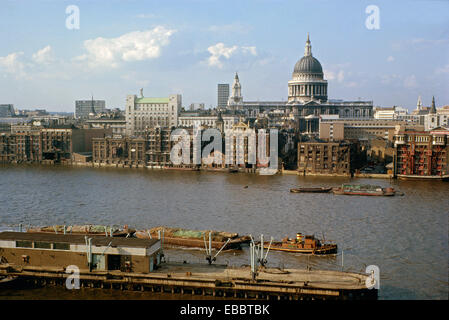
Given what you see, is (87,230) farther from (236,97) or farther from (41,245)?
(236,97)

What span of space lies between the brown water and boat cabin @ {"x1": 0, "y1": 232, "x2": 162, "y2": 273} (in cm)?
109

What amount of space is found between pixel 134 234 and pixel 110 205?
8630 millimetres

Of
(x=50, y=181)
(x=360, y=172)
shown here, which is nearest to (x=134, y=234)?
(x=50, y=181)

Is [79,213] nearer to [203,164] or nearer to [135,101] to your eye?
[203,164]

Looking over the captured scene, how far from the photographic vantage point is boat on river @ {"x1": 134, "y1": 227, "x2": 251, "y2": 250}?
24016 millimetres

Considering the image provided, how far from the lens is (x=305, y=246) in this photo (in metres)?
23.3

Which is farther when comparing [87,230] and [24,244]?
[87,230]

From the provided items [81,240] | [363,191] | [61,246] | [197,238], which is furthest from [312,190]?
[61,246]

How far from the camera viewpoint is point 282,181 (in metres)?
48.6

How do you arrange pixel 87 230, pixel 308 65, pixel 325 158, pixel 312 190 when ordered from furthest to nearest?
1. pixel 308 65
2. pixel 325 158
3. pixel 312 190
4. pixel 87 230

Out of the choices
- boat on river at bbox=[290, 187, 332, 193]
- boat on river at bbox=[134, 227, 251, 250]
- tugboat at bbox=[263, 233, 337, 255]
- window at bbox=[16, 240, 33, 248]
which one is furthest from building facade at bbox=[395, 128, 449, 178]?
window at bbox=[16, 240, 33, 248]

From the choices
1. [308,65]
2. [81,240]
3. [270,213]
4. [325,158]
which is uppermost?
[308,65]

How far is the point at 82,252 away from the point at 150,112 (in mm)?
72128
